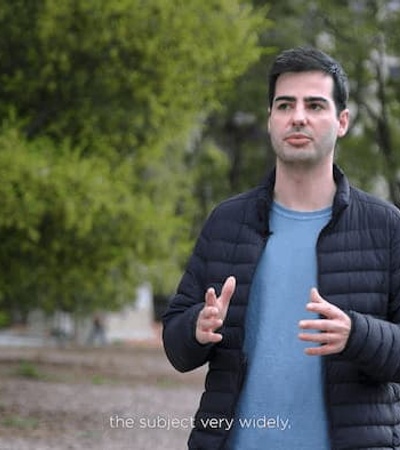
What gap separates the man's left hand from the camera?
3.08 m

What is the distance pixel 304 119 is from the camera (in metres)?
3.38

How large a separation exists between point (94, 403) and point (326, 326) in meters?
12.9

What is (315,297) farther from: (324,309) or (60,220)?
(60,220)

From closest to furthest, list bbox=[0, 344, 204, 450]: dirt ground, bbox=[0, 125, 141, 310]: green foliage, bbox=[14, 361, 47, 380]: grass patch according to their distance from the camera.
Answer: bbox=[0, 344, 204, 450]: dirt ground, bbox=[0, 125, 141, 310]: green foliage, bbox=[14, 361, 47, 380]: grass patch

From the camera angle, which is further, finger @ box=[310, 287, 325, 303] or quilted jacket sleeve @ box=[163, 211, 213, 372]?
quilted jacket sleeve @ box=[163, 211, 213, 372]

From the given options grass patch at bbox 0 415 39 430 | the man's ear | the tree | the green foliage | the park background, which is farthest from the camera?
the tree

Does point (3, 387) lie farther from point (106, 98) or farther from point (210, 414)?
point (210, 414)

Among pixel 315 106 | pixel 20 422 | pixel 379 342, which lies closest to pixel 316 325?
pixel 379 342

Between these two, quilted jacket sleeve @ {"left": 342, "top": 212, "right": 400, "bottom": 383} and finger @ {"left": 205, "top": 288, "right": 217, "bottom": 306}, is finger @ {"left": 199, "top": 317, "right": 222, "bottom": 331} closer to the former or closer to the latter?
finger @ {"left": 205, "top": 288, "right": 217, "bottom": 306}

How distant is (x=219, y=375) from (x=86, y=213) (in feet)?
32.4

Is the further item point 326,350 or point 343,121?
point 343,121

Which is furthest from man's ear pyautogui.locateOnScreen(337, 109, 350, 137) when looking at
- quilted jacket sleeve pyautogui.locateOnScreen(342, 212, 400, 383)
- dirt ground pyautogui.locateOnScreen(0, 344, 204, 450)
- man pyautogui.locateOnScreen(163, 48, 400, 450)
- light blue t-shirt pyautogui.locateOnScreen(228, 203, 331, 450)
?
dirt ground pyautogui.locateOnScreen(0, 344, 204, 450)

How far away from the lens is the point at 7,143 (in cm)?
1267

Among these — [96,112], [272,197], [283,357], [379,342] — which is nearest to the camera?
[379,342]
